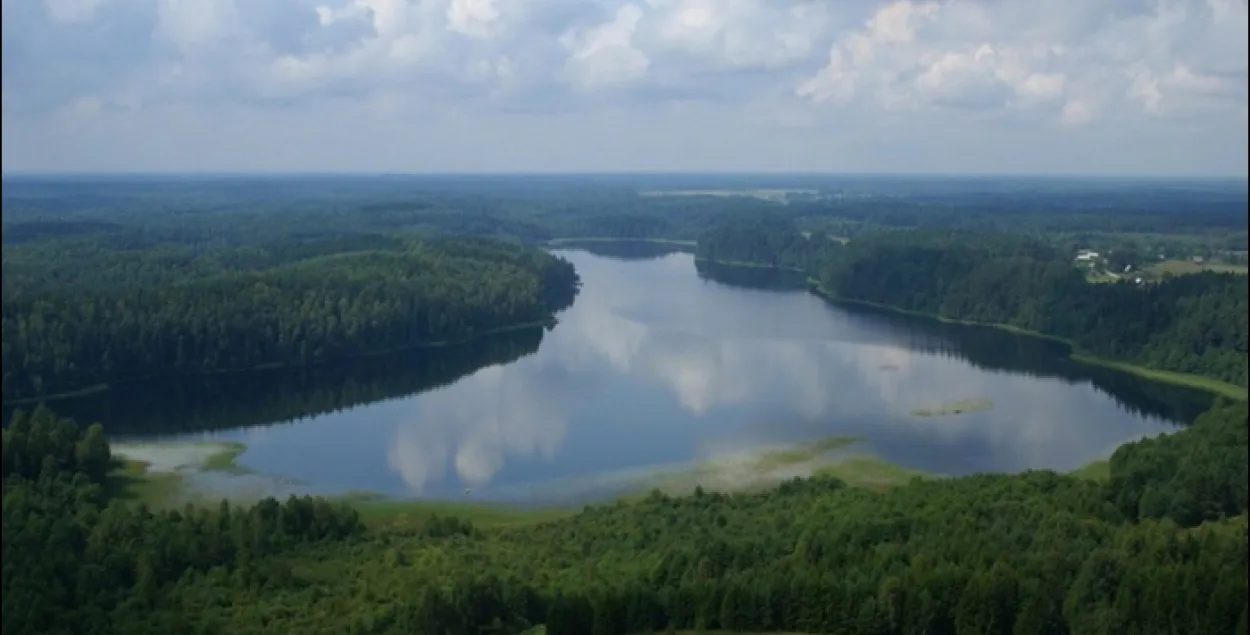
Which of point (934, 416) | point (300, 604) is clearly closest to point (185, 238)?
point (934, 416)

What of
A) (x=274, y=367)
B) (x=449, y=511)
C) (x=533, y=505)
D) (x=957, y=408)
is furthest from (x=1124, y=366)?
(x=274, y=367)

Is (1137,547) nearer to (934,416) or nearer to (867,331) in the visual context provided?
(934,416)

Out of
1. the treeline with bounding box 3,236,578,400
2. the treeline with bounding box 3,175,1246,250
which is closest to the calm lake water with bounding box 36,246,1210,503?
the treeline with bounding box 3,236,578,400

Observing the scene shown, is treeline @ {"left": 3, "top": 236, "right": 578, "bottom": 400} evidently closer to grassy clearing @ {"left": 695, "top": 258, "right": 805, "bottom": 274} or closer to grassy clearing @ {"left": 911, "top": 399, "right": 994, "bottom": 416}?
grassy clearing @ {"left": 695, "top": 258, "right": 805, "bottom": 274}

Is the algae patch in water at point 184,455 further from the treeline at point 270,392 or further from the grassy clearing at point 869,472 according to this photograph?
the grassy clearing at point 869,472

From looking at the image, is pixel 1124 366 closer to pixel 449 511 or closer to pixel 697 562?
pixel 449 511

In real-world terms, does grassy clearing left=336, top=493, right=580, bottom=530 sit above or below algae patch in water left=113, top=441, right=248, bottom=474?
above
